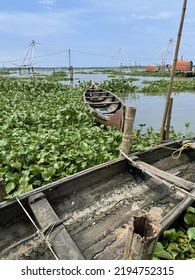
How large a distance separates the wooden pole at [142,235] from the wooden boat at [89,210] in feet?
1.83

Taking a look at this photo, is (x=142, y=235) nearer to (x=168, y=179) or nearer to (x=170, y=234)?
(x=170, y=234)

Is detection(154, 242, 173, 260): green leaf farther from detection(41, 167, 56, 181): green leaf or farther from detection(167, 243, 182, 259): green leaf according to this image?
detection(41, 167, 56, 181): green leaf

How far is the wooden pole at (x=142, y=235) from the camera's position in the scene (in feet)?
3.65

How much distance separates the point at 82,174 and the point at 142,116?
6.11 m

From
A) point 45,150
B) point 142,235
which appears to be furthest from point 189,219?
point 45,150

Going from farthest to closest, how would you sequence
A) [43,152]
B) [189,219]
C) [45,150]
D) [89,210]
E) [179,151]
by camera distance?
1. [179,151]
2. [45,150]
3. [43,152]
4. [89,210]
5. [189,219]

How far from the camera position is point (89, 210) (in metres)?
2.29

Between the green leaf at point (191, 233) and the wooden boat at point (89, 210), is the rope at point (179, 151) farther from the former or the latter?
the green leaf at point (191, 233)

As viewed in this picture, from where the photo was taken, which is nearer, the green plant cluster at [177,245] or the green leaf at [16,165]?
the green plant cluster at [177,245]

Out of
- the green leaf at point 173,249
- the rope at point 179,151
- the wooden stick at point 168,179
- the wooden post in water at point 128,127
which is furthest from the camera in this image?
the rope at point 179,151

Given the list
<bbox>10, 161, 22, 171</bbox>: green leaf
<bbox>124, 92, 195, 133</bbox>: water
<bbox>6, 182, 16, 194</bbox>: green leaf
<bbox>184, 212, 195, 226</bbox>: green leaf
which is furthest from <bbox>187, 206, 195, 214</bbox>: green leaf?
<bbox>124, 92, 195, 133</bbox>: water

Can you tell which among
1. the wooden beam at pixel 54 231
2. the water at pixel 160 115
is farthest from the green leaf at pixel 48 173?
the water at pixel 160 115

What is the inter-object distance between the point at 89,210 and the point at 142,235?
1182mm
